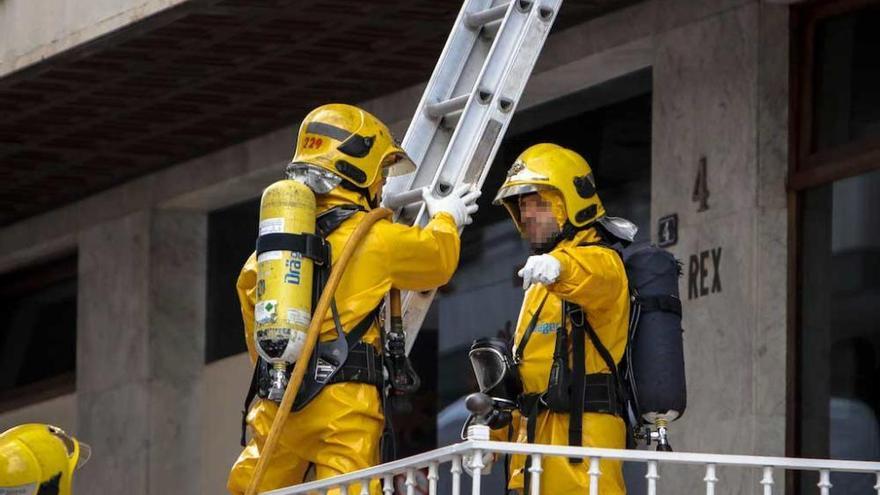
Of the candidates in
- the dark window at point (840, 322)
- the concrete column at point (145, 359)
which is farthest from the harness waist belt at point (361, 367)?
the concrete column at point (145, 359)

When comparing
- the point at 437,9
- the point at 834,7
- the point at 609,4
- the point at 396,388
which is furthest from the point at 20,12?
the point at 396,388

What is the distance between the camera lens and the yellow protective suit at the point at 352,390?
9328mm

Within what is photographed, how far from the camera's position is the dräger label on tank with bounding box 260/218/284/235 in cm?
927

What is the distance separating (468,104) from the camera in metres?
10.3

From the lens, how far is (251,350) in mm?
9648

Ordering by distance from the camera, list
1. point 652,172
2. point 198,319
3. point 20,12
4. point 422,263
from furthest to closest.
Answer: point 198,319 → point 20,12 → point 652,172 → point 422,263

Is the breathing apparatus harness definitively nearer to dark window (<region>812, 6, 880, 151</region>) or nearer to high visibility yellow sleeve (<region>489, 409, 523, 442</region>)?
high visibility yellow sleeve (<region>489, 409, 523, 442</region>)

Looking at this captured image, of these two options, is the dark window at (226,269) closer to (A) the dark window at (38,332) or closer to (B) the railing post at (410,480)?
(A) the dark window at (38,332)

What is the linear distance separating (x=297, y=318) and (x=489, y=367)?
0.89 m

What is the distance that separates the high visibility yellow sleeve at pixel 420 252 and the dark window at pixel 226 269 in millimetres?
7325

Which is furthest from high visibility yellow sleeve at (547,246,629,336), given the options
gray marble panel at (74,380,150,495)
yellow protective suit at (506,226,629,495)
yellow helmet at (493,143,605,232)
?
gray marble panel at (74,380,150,495)

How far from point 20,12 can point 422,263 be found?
19.3 feet

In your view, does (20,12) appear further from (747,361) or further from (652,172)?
(747,361)

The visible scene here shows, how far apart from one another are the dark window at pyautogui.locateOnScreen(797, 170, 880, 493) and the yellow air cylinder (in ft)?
12.9
